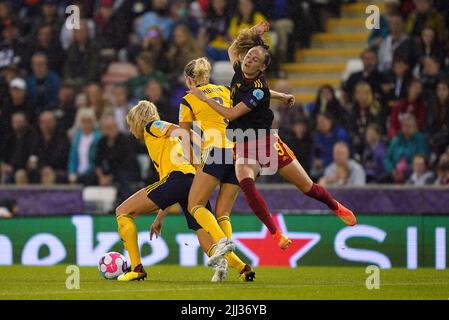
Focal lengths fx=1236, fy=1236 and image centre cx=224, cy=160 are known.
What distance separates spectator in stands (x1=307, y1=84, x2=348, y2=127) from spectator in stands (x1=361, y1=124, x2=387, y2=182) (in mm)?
514

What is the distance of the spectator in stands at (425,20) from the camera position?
1736 cm

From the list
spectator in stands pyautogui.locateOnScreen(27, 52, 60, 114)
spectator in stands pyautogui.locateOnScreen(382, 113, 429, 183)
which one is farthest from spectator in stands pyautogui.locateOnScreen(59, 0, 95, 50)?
spectator in stands pyautogui.locateOnScreen(382, 113, 429, 183)

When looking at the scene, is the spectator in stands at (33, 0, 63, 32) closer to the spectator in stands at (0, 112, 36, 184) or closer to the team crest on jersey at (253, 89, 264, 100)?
the spectator in stands at (0, 112, 36, 184)

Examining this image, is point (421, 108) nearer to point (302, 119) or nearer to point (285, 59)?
point (302, 119)

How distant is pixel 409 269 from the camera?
14008 mm

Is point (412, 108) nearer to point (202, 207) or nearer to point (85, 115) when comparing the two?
point (85, 115)

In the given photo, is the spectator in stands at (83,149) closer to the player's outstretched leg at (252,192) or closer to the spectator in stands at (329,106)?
the spectator in stands at (329,106)

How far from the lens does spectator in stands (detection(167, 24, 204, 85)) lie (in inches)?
744

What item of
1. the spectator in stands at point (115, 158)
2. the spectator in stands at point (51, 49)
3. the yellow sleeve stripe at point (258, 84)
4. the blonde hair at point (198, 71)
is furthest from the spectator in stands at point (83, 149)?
the yellow sleeve stripe at point (258, 84)

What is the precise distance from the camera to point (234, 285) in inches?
423

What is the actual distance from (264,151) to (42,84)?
9.52 meters

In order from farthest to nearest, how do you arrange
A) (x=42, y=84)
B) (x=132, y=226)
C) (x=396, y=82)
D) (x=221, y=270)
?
1. (x=42, y=84)
2. (x=396, y=82)
3. (x=132, y=226)
4. (x=221, y=270)

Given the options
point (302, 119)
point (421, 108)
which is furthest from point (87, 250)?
point (421, 108)

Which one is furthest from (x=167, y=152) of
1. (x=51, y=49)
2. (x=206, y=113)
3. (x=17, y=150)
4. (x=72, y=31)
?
(x=51, y=49)
